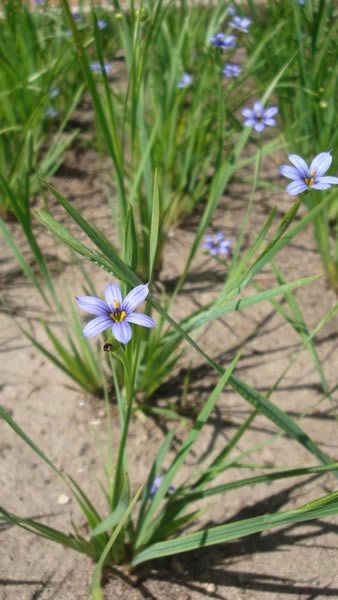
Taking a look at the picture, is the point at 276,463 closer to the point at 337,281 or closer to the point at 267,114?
the point at 337,281

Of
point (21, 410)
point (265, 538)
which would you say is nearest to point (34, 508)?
point (21, 410)

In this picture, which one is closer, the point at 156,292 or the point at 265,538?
the point at 265,538

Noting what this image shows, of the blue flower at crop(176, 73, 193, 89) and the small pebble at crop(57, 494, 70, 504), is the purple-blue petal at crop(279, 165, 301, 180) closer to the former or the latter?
the small pebble at crop(57, 494, 70, 504)

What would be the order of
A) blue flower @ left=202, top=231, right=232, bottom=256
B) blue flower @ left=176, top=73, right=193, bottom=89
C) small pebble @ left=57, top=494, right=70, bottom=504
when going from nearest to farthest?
small pebble @ left=57, top=494, right=70, bottom=504, blue flower @ left=202, top=231, right=232, bottom=256, blue flower @ left=176, top=73, right=193, bottom=89

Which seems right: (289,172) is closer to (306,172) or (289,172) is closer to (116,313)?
(306,172)

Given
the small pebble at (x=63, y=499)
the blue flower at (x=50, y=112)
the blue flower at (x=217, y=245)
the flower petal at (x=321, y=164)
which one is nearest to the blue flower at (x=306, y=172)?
the flower petal at (x=321, y=164)

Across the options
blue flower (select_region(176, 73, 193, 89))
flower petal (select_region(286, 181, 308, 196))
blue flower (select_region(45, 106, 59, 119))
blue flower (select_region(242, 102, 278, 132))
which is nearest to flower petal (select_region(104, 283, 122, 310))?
flower petal (select_region(286, 181, 308, 196))

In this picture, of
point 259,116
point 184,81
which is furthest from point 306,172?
point 184,81
